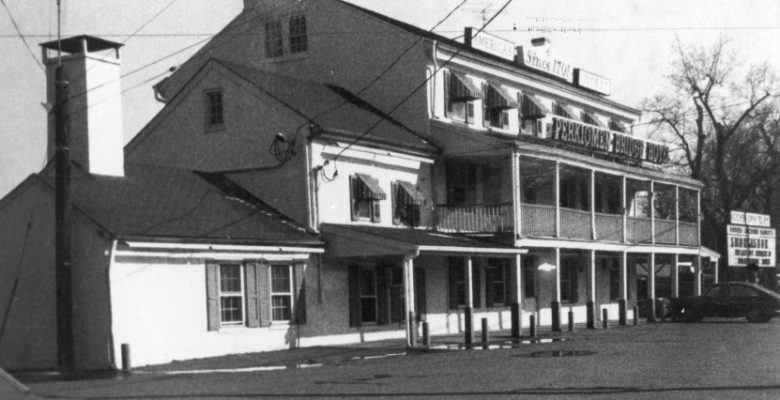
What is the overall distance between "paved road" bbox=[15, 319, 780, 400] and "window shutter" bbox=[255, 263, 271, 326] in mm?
1549

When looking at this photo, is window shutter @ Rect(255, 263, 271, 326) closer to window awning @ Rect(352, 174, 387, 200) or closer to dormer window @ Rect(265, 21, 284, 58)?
window awning @ Rect(352, 174, 387, 200)

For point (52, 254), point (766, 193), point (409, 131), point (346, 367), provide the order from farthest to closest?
point (766, 193)
point (409, 131)
point (52, 254)
point (346, 367)

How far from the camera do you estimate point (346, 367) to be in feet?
67.6

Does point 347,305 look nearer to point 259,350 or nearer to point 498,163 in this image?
point 259,350

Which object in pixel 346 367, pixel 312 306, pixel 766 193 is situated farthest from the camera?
pixel 766 193

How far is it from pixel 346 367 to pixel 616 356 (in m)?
5.49

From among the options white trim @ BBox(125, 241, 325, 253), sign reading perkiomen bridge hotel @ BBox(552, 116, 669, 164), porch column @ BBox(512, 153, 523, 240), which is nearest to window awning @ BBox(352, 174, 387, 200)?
white trim @ BBox(125, 241, 325, 253)

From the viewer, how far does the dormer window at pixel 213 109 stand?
3045cm

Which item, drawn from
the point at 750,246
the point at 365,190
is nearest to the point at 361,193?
the point at 365,190

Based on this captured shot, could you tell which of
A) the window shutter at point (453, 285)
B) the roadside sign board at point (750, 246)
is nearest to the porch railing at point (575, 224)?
the window shutter at point (453, 285)

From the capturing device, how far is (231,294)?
24.9m

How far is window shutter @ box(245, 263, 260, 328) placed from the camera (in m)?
25.3

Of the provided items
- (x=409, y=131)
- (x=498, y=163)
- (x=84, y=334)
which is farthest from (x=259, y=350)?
(x=498, y=163)

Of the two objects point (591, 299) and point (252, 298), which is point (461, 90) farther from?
point (252, 298)
